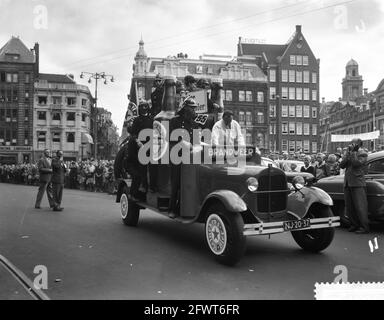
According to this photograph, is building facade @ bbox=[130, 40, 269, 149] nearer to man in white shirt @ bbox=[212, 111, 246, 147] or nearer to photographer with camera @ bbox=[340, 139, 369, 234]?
photographer with camera @ bbox=[340, 139, 369, 234]

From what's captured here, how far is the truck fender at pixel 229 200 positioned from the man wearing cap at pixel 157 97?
326 centimetres

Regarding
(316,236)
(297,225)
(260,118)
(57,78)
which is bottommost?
(316,236)

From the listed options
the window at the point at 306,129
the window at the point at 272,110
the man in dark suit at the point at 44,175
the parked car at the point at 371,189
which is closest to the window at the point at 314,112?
the window at the point at 306,129

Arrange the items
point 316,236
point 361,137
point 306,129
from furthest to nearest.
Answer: point 306,129 → point 361,137 → point 316,236

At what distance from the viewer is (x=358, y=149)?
9.38 meters

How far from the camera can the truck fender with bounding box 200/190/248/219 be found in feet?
19.6

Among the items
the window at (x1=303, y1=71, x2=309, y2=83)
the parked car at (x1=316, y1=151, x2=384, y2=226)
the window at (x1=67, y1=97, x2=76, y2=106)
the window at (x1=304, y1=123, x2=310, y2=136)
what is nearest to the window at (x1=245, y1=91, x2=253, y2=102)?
the window at (x1=303, y1=71, x2=309, y2=83)

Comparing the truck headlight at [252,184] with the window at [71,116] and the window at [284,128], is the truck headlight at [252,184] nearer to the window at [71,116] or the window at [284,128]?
the window at [71,116]

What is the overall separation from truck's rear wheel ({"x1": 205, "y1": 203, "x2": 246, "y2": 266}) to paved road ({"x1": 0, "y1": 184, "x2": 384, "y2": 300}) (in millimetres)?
169

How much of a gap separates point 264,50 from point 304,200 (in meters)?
83.4

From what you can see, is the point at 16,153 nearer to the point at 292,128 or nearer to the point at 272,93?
the point at 272,93

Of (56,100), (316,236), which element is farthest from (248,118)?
(316,236)

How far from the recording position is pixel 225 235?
614cm
